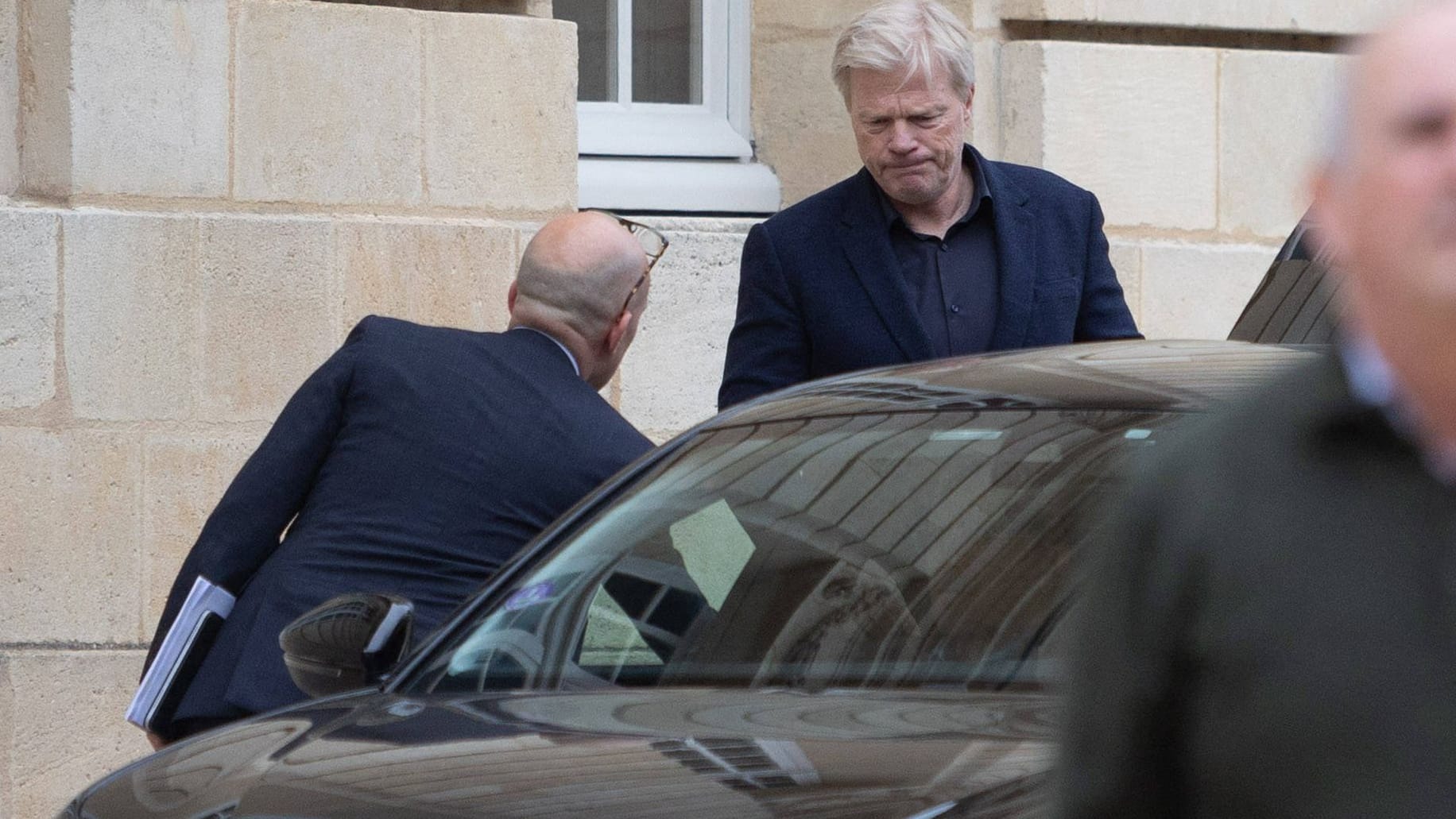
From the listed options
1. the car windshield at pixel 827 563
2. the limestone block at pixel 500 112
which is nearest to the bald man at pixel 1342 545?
the car windshield at pixel 827 563

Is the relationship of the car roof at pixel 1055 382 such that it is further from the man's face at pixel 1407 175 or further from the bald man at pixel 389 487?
the man's face at pixel 1407 175

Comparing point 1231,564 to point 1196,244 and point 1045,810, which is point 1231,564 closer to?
point 1045,810

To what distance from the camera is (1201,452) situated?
1.07 m

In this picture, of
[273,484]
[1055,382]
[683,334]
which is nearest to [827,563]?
[1055,382]

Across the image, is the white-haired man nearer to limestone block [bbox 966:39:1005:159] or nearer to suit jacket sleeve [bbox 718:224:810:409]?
suit jacket sleeve [bbox 718:224:810:409]

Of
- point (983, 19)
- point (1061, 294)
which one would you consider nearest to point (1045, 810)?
point (1061, 294)

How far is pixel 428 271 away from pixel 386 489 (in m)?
2.52

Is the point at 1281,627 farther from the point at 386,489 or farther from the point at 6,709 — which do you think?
the point at 6,709

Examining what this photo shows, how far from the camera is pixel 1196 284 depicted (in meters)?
7.09

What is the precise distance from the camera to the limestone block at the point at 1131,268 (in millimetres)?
6988

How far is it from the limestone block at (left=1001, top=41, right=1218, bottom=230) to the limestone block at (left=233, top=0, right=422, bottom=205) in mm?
1988

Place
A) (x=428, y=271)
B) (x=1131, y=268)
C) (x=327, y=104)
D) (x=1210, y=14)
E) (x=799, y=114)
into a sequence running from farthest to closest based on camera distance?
(x=799, y=114)
(x=1210, y=14)
(x=1131, y=268)
(x=428, y=271)
(x=327, y=104)

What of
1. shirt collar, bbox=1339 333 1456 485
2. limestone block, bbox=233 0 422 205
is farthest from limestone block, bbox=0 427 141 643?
shirt collar, bbox=1339 333 1456 485

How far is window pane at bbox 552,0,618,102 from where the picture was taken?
23.6ft
